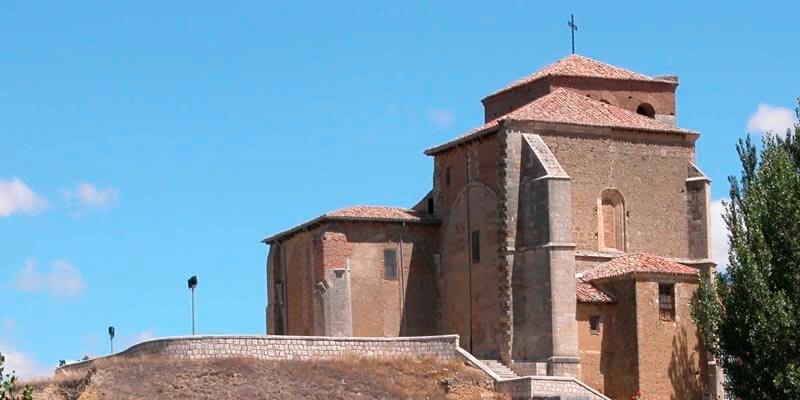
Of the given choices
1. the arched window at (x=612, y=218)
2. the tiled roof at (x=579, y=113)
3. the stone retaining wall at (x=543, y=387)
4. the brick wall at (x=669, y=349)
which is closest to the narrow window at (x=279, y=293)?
the tiled roof at (x=579, y=113)

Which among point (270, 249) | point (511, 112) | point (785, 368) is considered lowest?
point (785, 368)

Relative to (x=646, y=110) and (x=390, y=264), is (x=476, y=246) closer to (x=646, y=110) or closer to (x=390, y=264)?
(x=390, y=264)

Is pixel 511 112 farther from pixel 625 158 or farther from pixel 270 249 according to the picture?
pixel 270 249

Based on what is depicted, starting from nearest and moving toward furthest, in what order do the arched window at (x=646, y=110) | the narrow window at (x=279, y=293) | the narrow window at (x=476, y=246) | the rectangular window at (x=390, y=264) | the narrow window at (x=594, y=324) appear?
the narrow window at (x=594, y=324)
the narrow window at (x=476, y=246)
the rectangular window at (x=390, y=264)
the arched window at (x=646, y=110)
the narrow window at (x=279, y=293)

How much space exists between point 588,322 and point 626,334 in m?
1.12

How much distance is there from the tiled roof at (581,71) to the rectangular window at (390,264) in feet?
22.8

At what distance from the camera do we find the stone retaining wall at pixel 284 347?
41312mm

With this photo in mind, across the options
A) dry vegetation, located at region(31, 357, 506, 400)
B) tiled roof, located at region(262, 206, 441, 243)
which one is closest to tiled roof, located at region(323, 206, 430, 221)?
tiled roof, located at region(262, 206, 441, 243)

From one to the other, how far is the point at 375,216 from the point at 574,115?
673 centimetres

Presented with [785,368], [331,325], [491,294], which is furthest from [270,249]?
[785,368]

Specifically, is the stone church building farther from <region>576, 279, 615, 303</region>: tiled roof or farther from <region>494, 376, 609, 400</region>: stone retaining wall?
<region>494, 376, 609, 400</region>: stone retaining wall

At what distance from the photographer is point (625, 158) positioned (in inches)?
1890

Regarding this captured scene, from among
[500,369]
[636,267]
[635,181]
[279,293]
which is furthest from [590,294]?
[279,293]

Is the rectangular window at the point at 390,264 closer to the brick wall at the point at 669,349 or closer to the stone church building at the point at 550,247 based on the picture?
the stone church building at the point at 550,247
